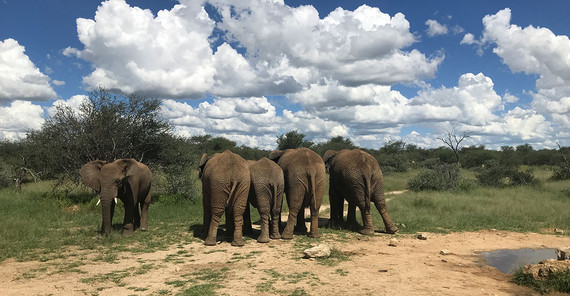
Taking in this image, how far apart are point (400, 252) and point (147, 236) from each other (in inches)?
255

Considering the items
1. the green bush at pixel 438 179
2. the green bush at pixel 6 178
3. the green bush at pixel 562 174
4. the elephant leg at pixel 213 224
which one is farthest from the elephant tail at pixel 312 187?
the green bush at pixel 562 174

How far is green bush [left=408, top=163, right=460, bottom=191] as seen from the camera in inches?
874

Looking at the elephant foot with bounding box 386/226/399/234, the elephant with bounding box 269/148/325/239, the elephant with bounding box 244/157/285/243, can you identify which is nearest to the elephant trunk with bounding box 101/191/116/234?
the elephant with bounding box 244/157/285/243

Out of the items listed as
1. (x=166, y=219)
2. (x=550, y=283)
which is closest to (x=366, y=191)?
(x=550, y=283)

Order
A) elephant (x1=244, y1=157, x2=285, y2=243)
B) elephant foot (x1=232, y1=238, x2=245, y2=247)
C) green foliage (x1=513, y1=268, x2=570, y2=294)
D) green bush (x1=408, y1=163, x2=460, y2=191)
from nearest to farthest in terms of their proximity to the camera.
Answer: green foliage (x1=513, y1=268, x2=570, y2=294) → elephant foot (x1=232, y1=238, x2=245, y2=247) → elephant (x1=244, y1=157, x2=285, y2=243) → green bush (x1=408, y1=163, x2=460, y2=191)

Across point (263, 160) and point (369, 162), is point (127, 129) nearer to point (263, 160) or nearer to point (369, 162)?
point (263, 160)

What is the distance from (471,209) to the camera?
14.6 meters

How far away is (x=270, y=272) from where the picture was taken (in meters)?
6.81

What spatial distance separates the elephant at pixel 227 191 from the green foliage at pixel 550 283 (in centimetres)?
575

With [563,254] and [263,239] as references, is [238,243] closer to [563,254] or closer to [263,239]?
[263,239]

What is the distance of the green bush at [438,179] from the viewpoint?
22.2 metres

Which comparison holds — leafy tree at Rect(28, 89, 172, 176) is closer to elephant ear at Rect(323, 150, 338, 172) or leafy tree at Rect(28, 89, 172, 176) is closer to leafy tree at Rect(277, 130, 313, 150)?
elephant ear at Rect(323, 150, 338, 172)

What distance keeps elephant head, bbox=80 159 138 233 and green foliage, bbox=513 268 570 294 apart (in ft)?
29.8

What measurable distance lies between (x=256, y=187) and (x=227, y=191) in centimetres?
76
